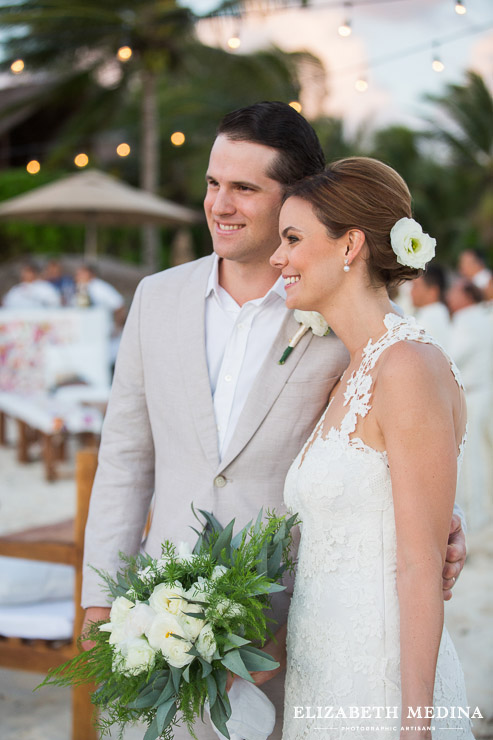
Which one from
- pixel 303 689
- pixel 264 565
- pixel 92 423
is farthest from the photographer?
pixel 92 423

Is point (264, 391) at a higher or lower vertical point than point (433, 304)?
lower

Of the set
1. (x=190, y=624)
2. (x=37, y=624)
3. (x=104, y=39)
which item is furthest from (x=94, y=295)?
(x=190, y=624)

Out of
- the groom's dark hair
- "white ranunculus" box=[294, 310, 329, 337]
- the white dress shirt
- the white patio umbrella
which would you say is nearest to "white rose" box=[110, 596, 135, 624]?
the white dress shirt

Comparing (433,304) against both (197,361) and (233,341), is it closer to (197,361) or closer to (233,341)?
(233,341)

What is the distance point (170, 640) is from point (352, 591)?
0.49 meters

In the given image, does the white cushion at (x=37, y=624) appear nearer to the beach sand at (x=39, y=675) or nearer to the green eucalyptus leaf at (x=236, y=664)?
the beach sand at (x=39, y=675)

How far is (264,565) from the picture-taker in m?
1.83

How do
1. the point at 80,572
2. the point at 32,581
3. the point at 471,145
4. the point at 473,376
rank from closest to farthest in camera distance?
the point at 80,572, the point at 32,581, the point at 473,376, the point at 471,145

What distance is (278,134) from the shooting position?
229 centimetres

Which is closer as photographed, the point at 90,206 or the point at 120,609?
the point at 120,609

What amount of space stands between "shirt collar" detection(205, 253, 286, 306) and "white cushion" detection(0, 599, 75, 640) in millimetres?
1813

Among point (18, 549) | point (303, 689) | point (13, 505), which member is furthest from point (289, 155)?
point (13, 505)

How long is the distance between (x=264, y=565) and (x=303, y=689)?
0.43 m

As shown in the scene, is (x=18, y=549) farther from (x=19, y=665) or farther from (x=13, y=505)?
(x=13, y=505)
